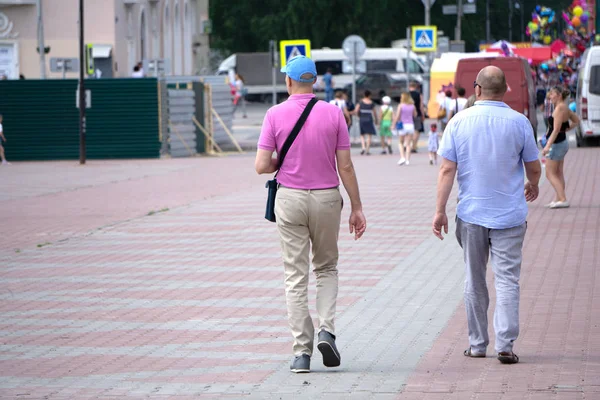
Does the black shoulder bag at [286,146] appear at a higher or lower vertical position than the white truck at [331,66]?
lower

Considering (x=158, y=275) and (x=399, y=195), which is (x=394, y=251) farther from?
(x=399, y=195)

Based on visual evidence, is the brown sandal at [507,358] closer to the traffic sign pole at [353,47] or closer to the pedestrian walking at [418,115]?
the pedestrian walking at [418,115]

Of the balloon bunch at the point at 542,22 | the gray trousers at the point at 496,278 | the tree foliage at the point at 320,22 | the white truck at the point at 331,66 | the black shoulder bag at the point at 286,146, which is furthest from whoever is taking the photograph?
the tree foliage at the point at 320,22

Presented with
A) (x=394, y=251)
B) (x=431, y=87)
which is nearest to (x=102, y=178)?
(x=394, y=251)

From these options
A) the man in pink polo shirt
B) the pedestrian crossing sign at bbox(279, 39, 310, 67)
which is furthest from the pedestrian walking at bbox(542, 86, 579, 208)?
the pedestrian crossing sign at bbox(279, 39, 310, 67)

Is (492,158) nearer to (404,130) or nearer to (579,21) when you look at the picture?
(404,130)

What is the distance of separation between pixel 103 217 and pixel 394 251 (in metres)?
5.53

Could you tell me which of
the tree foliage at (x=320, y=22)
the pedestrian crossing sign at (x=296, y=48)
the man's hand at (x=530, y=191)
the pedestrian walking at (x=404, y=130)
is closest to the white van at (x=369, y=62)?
the tree foliage at (x=320, y=22)

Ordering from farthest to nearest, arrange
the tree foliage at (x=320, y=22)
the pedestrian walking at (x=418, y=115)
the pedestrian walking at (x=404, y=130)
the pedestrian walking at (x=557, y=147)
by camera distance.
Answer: the tree foliage at (x=320, y=22), the pedestrian walking at (x=418, y=115), the pedestrian walking at (x=404, y=130), the pedestrian walking at (x=557, y=147)

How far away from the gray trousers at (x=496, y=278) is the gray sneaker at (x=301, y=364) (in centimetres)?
99

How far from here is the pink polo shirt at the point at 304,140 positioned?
689cm

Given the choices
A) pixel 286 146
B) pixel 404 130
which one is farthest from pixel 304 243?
pixel 404 130

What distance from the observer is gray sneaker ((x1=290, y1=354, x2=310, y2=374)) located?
6879mm

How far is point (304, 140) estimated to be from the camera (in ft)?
22.6
